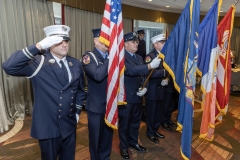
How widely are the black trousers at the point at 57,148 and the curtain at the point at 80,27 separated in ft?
10.5

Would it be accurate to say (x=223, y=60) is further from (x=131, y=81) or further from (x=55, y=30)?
(x=55, y=30)

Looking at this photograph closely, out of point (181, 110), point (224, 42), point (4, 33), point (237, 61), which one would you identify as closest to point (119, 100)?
point (181, 110)

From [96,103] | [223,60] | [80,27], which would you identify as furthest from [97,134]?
[80,27]

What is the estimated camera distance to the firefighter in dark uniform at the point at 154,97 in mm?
2744

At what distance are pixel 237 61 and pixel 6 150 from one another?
9819 millimetres

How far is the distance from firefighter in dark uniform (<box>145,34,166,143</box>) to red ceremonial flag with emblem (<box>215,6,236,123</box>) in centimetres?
74

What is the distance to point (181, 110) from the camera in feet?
5.79

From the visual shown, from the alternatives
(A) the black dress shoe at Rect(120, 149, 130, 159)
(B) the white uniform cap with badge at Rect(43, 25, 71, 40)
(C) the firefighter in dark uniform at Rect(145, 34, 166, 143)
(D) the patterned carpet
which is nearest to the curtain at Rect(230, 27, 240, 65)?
(D) the patterned carpet

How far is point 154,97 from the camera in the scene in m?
2.79

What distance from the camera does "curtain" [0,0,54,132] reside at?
3414 mm

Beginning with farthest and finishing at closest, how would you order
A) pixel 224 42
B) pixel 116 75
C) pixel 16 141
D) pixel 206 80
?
pixel 16 141
pixel 224 42
pixel 206 80
pixel 116 75

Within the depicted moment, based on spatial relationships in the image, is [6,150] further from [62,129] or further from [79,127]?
[62,129]

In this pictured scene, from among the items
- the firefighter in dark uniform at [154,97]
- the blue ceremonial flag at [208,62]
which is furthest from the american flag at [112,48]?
the firefighter in dark uniform at [154,97]

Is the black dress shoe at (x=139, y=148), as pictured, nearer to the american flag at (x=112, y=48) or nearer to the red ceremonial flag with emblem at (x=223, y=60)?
the american flag at (x=112, y=48)
